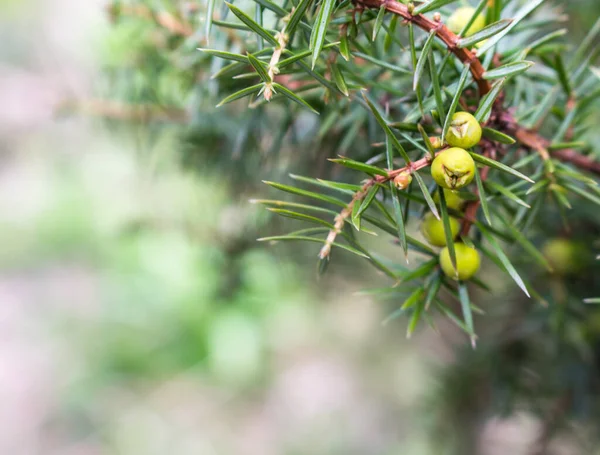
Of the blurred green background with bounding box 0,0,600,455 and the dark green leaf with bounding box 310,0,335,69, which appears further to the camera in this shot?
the blurred green background with bounding box 0,0,600,455

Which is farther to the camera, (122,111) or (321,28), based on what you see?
(122,111)

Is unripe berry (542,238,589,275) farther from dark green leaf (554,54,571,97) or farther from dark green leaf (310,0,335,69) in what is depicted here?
dark green leaf (310,0,335,69)

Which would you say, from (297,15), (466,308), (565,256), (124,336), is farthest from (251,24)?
(124,336)

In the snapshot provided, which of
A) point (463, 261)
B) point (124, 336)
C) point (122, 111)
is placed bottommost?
point (124, 336)

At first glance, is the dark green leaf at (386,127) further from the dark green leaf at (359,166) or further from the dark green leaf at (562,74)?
the dark green leaf at (562,74)

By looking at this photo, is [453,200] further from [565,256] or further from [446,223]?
[565,256]

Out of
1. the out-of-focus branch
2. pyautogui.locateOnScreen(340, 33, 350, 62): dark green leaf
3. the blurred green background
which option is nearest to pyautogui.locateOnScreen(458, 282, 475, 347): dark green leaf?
pyautogui.locateOnScreen(340, 33, 350, 62): dark green leaf

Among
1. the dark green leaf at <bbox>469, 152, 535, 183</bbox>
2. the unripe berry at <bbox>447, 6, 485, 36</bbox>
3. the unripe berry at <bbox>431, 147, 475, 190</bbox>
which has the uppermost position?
the unripe berry at <bbox>447, 6, 485, 36</bbox>
